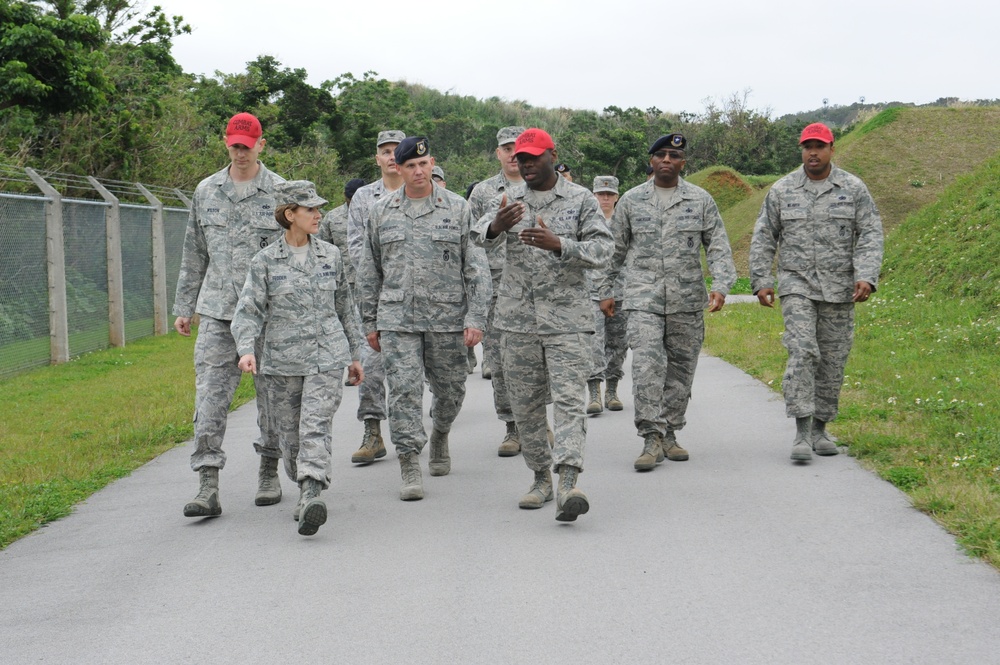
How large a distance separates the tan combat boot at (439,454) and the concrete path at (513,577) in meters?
0.13

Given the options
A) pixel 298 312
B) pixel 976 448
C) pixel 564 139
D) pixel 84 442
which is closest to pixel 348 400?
pixel 84 442

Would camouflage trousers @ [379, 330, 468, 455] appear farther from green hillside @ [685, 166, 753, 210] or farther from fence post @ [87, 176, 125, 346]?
green hillside @ [685, 166, 753, 210]

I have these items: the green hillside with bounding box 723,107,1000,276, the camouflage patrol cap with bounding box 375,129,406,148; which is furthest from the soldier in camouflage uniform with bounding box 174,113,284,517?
the green hillside with bounding box 723,107,1000,276

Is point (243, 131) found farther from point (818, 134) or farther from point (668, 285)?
point (818, 134)

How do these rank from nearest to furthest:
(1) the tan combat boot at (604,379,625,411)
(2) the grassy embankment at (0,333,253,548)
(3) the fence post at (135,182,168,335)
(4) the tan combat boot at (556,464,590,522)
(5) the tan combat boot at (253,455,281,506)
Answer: (4) the tan combat boot at (556,464,590,522) → (5) the tan combat boot at (253,455,281,506) → (2) the grassy embankment at (0,333,253,548) → (1) the tan combat boot at (604,379,625,411) → (3) the fence post at (135,182,168,335)

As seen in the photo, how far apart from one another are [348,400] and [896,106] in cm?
2703

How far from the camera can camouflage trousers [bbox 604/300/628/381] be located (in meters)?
11.2

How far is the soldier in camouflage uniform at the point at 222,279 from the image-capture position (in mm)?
7039

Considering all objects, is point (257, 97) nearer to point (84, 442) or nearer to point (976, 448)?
point (84, 442)

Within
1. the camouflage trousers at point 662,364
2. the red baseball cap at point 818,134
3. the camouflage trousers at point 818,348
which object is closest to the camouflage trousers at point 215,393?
the camouflage trousers at point 662,364

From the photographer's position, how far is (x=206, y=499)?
6.90 meters

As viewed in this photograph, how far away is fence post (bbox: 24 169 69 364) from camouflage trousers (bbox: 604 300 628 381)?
24.3ft

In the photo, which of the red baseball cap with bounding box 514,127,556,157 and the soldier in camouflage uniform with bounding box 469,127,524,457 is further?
the soldier in camouflage uniform with bounding box 469,127,524,457

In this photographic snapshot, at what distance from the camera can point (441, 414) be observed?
25.9 feet
